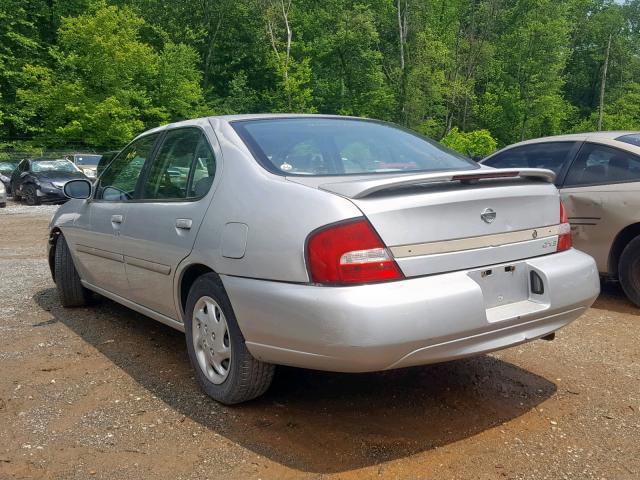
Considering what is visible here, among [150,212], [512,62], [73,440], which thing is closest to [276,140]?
[150,212]

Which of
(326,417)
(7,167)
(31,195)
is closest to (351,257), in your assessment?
(326,417)

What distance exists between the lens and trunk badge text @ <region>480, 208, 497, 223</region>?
2.96 meters

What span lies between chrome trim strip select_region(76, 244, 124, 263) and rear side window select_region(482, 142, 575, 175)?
13.7ft

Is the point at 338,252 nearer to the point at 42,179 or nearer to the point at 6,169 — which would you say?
the point at 42,179

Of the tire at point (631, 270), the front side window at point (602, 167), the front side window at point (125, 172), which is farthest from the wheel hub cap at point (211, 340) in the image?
the front side window at point (602, 167)

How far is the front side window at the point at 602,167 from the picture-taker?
545cm

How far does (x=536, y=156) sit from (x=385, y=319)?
4.43 meters

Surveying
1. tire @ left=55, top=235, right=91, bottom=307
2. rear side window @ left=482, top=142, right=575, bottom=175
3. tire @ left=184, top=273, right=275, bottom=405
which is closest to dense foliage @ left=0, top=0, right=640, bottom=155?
rear side window @ left=482, top=142, right=575, bottom=175

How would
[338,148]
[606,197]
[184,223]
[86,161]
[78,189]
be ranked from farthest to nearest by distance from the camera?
[86,161] → [606,197] → [78,189] → [338,148] → [184,223]

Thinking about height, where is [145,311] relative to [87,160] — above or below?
above

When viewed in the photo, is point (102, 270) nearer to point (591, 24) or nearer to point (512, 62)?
point (512, 62)

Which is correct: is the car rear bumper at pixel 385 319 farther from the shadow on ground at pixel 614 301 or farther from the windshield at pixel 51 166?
the windshield at pixel 51 166

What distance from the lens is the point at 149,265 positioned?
387 cm

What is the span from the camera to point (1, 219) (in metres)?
14.7
